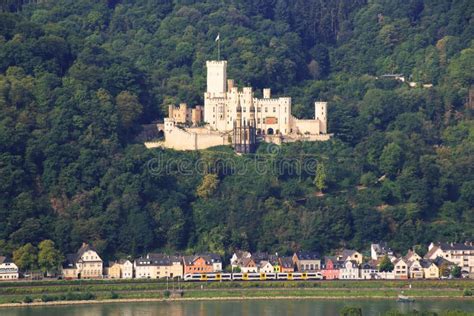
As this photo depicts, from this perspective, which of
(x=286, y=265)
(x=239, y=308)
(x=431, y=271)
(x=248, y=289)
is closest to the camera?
(x=239, y=308)

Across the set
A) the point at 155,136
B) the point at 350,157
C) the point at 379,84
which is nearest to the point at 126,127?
the point at 155,136

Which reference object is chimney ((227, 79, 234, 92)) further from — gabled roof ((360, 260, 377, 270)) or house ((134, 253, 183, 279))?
gabled roof ((360, 260, 377, 270))

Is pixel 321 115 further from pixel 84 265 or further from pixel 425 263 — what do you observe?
pixel 84 265

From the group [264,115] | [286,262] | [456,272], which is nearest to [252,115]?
[264,115]

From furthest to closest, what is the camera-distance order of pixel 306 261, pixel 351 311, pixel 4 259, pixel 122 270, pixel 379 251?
pixel 379 251 → pixel 306 261 → pixel 122 270 → pixel 4 259 → pixel 351 311

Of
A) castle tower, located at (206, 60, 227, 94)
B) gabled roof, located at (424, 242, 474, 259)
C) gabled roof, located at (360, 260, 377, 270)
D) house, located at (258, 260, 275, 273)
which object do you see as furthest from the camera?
castle tower, located at (206, 60, 227, 94)

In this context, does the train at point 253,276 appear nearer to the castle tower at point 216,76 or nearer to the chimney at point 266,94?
the chimney at point 266,94

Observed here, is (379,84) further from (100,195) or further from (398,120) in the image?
(100,195)

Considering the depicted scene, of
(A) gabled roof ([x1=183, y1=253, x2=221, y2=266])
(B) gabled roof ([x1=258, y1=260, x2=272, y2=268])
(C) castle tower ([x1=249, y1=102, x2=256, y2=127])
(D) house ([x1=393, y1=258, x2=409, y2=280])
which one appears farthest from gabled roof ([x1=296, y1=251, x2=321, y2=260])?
(C) castle tower ([x1=249, y1=102, x2=256, y2=127])
